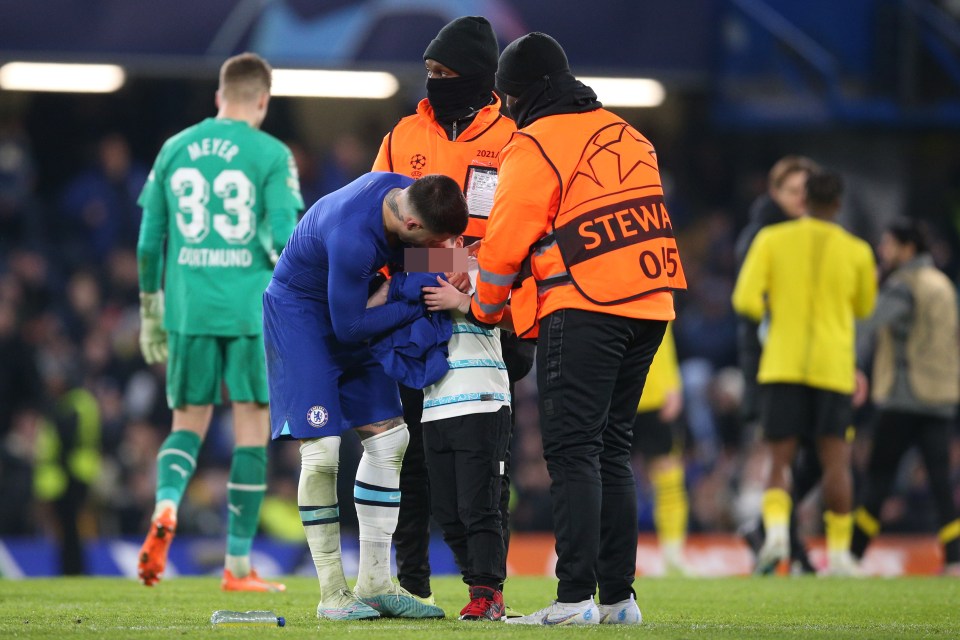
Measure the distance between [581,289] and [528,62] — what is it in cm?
89

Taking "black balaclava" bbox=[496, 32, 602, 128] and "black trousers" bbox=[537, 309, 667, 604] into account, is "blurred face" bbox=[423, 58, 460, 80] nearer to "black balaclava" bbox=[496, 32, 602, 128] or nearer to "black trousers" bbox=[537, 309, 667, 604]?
"black balaclava" bbox=[496, 32, 602, 128]

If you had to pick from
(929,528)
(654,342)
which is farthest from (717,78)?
(654,342)

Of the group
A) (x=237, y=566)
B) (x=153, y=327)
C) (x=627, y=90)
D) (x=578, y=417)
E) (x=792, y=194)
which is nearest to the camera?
(x=578, y=417)

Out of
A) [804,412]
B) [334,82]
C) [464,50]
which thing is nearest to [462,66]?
[464,50]

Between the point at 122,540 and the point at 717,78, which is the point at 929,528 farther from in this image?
the point at 122,540

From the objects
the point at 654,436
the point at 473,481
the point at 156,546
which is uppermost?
the point at 654,436

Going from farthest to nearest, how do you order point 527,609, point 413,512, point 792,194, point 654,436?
point 654,436 < point 792,194 < point 527,609 < point 413,512

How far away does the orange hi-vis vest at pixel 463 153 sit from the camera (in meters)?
5.93

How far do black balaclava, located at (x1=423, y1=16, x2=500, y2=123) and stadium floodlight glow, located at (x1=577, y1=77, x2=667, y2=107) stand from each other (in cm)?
928

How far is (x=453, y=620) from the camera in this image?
543cm

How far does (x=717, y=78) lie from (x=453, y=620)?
35.9 ft

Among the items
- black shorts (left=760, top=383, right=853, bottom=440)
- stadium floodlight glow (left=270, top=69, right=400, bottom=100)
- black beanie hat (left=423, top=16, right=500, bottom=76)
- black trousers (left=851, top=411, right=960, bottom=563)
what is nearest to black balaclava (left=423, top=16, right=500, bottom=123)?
black beanie hat (left=423, top=16, right=500, bottom=76)

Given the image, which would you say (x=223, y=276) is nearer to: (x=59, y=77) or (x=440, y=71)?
(x=440, y=71)

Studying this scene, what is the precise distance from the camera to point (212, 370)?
23.9 feet
